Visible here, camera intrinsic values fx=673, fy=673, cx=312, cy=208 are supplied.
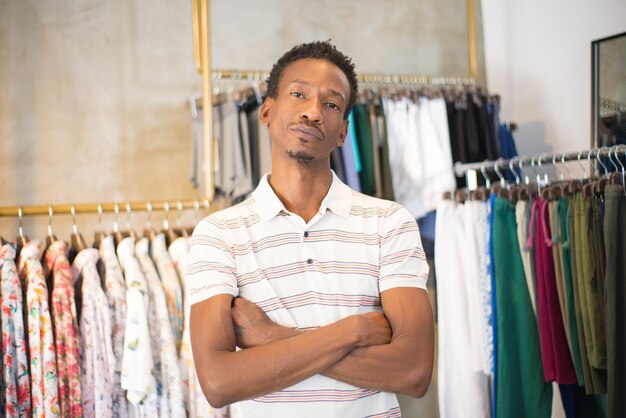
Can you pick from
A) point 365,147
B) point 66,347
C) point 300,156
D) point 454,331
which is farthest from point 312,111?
point 365,147

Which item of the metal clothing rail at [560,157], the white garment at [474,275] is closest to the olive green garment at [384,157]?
the metal clothing rail at [560,157]

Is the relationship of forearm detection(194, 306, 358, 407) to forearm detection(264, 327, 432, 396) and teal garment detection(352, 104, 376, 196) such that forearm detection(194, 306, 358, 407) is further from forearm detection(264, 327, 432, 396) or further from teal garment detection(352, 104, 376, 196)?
teal garment detection(352, 104, 376, 196)

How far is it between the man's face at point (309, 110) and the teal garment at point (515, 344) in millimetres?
1118

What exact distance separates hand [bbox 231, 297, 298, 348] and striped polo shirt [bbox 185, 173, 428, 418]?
0.04 m

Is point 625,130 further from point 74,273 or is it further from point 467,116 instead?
point 74,273

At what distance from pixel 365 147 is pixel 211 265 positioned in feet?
6.07

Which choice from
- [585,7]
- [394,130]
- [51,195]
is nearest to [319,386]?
[394,130]

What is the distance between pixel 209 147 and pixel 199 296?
4.06 ft

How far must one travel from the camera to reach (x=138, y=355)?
233cm

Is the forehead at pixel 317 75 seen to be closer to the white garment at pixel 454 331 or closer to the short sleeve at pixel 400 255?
the short sleeve at pixel 400 255

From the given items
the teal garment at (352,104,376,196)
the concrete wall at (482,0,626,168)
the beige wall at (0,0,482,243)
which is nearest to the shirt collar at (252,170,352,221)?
the teal garment at (352,104,376,196)

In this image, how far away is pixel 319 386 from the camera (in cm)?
150

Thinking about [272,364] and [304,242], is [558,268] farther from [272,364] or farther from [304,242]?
[272,364]

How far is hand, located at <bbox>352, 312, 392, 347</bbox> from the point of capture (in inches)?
58.3
